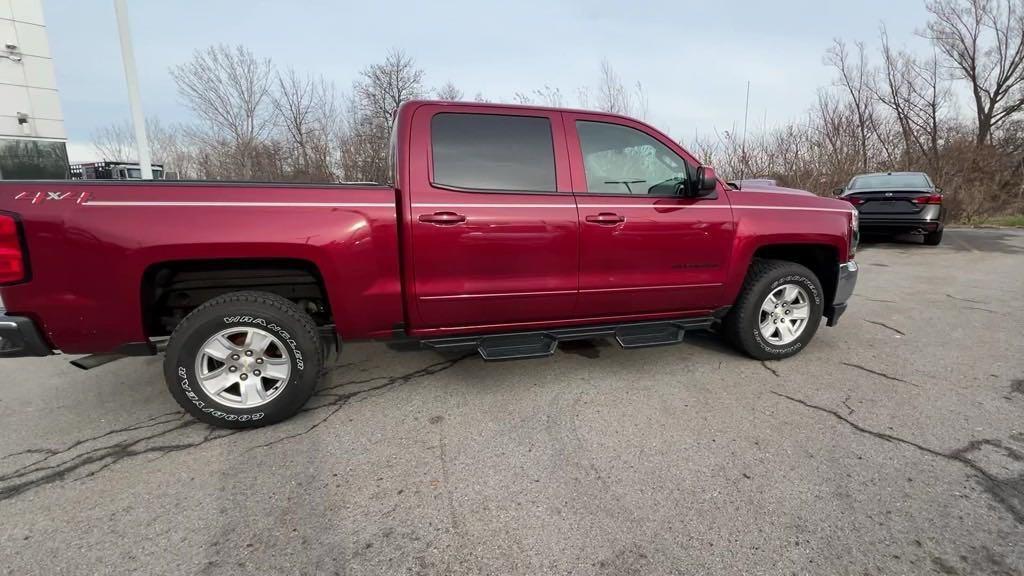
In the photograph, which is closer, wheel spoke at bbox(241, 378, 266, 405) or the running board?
wheel spoke at bbox(241, 378, 266, 405)

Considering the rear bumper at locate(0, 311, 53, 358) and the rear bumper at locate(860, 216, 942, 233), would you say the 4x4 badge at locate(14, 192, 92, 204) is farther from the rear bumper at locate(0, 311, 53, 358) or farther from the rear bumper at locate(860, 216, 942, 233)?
the rear bumper at locate(860, 216, 942, 233)

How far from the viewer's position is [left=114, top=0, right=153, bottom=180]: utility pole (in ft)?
26.3

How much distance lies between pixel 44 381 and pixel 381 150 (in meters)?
13.1

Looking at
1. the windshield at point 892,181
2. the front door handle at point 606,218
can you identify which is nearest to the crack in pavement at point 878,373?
the front door handle at point 606,218

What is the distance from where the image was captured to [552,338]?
3330mm

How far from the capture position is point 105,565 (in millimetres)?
1813

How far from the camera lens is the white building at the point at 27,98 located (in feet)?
47.3

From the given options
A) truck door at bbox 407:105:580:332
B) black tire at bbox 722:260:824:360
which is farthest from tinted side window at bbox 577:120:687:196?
black tire at bbox 722:260:824:360

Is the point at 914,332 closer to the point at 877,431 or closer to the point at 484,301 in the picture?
the point at 877,431

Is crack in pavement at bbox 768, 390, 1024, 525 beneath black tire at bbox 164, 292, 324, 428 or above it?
beneath

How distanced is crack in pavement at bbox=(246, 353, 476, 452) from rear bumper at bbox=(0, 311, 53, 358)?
4.13 feet

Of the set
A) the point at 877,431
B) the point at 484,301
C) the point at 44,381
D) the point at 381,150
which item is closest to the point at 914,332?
the point at 877,431

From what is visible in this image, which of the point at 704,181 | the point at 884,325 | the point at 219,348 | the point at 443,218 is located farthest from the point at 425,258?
the point at 884,325

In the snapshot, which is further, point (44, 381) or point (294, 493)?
point (44, 381)
